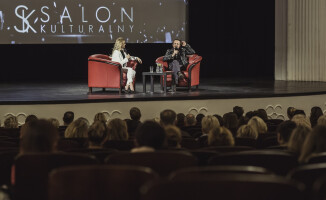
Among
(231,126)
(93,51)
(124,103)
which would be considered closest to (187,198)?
(231,126)

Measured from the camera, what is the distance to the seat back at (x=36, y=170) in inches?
99.5

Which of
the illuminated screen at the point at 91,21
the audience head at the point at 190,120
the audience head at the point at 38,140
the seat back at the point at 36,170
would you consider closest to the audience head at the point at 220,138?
the audience head at the point at 38,140

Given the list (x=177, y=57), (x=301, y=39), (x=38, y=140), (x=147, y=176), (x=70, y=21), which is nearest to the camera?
(x=147, y=176)

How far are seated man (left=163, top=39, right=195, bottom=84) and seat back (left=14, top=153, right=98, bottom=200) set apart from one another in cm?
746

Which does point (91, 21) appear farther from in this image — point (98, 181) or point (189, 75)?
point (98, 181)

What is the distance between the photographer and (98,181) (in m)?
2.04

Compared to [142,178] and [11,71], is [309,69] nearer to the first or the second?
[11,71]

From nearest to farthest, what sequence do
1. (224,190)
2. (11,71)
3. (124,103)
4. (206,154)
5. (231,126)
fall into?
(224,190)
(206,154)
(231,126)
(124,103)
(11,71)

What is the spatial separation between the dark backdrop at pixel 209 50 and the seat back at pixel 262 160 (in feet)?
36.8

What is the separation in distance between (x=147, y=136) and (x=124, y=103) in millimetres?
5538

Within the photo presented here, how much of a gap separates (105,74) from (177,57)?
1438mm

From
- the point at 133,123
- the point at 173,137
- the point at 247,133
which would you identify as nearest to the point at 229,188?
the point at 173,137

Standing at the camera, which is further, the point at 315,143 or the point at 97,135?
the point at 97,135

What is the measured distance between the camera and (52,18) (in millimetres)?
12305
